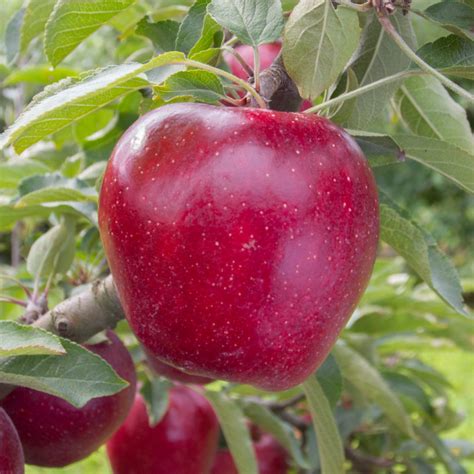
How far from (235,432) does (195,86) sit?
486 mm

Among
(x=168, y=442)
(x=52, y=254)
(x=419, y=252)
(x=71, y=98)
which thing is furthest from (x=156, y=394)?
(x=71, y=98)

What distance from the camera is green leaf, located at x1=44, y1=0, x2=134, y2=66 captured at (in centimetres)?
58

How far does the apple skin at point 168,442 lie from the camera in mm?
946

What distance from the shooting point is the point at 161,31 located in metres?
0.68

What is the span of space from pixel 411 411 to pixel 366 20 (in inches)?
32.0

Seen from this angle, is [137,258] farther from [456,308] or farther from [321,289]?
[456,308]

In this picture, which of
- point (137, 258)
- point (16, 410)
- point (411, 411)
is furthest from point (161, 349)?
point (411, 411)

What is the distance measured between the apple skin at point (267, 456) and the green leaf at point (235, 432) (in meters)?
0.16

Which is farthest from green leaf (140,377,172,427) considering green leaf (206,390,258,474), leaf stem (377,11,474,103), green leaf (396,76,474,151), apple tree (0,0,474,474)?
leaf stem (377,11,474,103)

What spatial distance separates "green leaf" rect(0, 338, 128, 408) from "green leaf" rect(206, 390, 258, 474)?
1.21ft

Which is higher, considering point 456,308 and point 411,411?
point 456,308

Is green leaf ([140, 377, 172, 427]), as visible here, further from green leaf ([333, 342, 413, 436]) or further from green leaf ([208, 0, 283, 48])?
green leaf ([208, 0, 283, 48])

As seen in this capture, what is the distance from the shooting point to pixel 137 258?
0.47 meters

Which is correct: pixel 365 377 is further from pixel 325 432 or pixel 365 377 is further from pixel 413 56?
pixel 413 56
